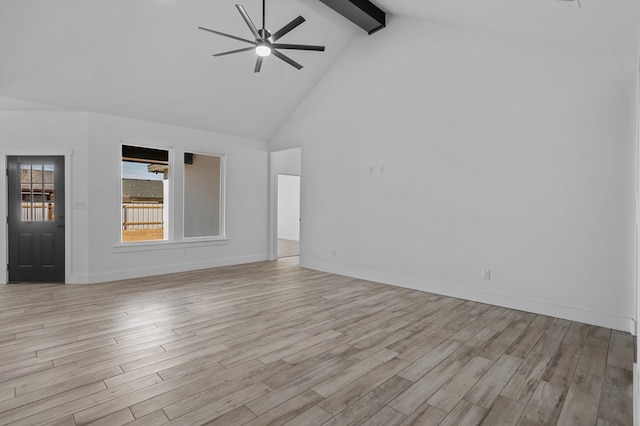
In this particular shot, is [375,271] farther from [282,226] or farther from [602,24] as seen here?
[282,226]

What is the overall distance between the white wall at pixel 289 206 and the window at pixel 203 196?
5.02 metres

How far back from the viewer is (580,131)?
3.70 metres

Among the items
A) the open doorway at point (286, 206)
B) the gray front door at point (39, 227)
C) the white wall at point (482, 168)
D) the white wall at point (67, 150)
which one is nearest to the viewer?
the white wall at point (482, 168)

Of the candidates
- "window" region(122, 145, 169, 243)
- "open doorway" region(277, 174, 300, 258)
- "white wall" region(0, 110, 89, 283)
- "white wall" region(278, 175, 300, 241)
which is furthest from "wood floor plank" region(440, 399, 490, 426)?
"white wall" region(278, 175, 300, 241)

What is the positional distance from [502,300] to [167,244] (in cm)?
546

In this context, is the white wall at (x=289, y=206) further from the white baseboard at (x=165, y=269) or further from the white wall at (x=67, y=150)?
the white wall at (x=67, y=150)

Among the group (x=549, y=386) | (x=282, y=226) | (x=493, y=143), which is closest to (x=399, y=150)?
(x=493, y=143)

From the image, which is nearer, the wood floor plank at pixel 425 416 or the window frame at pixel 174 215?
the wood floor plank at pixel 425 416

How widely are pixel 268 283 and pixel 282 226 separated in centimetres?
707

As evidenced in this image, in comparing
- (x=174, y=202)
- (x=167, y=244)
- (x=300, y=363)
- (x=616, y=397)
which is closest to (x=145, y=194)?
(x=174, y=202)

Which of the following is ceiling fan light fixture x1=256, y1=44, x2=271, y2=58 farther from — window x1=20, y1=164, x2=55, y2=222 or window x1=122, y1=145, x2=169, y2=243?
window x1=20, y1=164, x2=55, y2=222

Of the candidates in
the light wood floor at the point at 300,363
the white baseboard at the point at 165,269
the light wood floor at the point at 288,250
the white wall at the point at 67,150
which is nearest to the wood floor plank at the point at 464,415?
the light wood floor at the point at 300,363

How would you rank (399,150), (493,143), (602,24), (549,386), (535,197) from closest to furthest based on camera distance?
(549,386)
(602,24)
(535,197)
(493,143)
(399,150)

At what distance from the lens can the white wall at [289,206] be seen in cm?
1198
